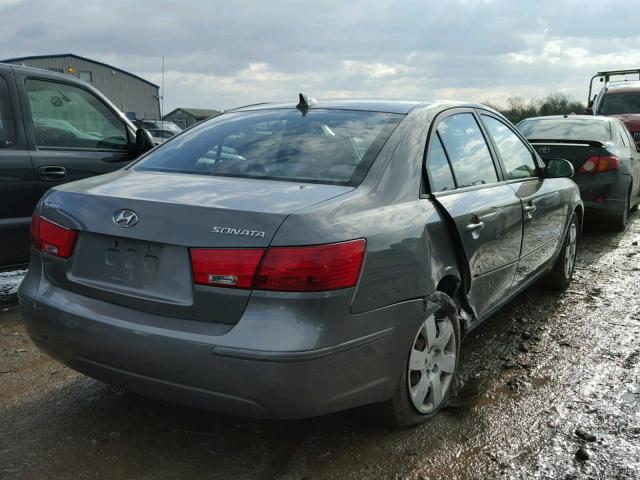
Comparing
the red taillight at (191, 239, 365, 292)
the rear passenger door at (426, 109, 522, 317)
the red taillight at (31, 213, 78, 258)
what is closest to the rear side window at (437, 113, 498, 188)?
the rear passenger door at (426, 109, 522, 317)

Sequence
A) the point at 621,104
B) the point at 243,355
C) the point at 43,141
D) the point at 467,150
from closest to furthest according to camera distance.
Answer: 1. the point at 243,355
2. the point at 467,150
3. the point at 43,141
4. the point at 621,104

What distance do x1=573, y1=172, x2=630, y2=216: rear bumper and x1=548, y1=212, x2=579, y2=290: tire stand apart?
242 centimetres

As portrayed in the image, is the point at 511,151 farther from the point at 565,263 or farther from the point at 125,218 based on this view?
the point at 125,218

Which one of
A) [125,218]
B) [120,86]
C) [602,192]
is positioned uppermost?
[120,86]

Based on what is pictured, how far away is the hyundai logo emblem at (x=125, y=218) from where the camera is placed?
8.06ft

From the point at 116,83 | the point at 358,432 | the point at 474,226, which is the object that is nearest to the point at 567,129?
the point at 474,226

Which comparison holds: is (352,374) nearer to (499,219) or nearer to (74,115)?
(499,219)

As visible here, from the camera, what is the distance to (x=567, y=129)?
8.80 meters

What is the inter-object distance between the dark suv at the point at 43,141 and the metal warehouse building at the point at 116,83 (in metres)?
42.0

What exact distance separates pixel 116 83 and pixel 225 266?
5288 cm

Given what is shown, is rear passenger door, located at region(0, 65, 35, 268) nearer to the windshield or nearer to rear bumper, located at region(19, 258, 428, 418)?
rear bumper, located at region(19, 258, 428, 418)

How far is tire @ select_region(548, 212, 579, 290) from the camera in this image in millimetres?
5207

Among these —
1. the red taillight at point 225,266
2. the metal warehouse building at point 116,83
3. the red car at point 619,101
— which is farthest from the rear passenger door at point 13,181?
the metal warehouse building at point 116,83

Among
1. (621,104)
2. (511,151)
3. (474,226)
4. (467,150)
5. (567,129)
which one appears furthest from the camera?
(621,104)
